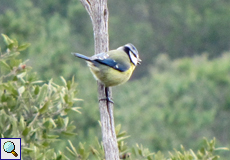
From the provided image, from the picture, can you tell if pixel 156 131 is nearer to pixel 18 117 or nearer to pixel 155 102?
pixel 155 102

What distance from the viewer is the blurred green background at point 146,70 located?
15031 millimetres

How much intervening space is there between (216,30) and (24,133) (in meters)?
25.9

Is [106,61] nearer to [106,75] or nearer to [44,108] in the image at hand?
[106,75]

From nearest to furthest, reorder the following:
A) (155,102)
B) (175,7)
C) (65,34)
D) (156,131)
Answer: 1. (156,131)
2. (155,102)
3. (65,34)
4. (175,7)

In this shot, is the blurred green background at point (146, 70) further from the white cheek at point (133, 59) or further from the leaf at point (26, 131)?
the leaf at point (26, 131)

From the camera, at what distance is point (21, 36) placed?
1252 cm

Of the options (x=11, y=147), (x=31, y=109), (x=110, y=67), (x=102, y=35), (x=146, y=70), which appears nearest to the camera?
(x=11, y=147)

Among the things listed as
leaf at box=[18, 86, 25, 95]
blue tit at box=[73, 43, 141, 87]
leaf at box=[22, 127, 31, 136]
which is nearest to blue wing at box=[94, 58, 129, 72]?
blue tit at box=[73, 43, 141, 87]

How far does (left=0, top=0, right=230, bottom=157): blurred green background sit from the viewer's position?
15031 millimetres

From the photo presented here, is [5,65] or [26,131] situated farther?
[5,65]

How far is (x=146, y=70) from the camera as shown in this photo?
26.8 m

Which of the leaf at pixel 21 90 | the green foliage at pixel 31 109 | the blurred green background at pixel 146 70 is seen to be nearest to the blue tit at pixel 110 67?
the green foliage at pixel 31 109

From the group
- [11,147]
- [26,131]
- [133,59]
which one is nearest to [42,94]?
[26,131]

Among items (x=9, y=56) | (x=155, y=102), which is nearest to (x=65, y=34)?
(x=155, y=102)
